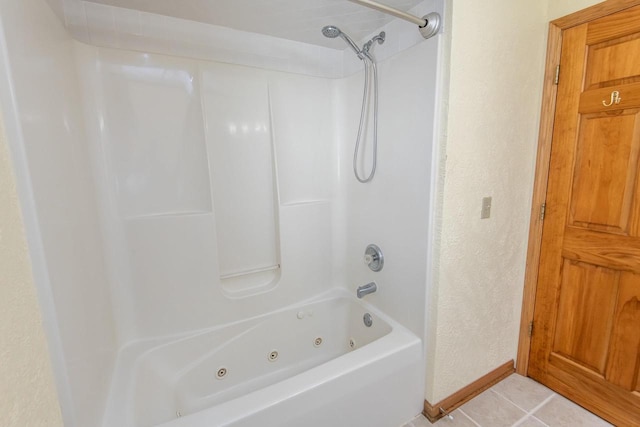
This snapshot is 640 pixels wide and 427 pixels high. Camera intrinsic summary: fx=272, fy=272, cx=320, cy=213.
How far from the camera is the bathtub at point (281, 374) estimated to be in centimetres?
106

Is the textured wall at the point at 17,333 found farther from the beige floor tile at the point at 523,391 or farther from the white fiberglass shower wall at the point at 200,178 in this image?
the beige floor tile at the point at 523,391

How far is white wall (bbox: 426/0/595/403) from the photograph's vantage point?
1.25 meters

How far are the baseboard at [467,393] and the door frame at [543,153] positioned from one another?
0.12m

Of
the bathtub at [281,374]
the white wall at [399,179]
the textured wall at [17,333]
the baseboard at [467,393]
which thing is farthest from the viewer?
the baseboard at [467,393]

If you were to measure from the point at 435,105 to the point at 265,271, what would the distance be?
4.55 feet

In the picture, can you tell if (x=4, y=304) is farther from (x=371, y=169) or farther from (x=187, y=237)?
(x=371, y=169)

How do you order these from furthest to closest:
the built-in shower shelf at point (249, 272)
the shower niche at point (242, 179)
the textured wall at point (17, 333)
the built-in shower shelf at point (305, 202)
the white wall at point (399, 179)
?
1. the built-in shower shelf at point (305, 202)
2. the built-in shower shelf at point (249, 272)
3. the shower niche at point (242, 179)
4. the white wall at point (399, 179)
5. the textured wall at point (17, 333)

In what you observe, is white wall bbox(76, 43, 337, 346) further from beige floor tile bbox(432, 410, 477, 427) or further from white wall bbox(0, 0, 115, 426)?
beige floor tile bbox(432, 410, 477, 427)

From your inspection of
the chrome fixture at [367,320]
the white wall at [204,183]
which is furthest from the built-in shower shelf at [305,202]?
the chrome fixture at [367,320]

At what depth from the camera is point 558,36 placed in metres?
1.39

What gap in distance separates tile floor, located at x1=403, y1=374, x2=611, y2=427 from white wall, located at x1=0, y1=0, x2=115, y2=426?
4.80 feet

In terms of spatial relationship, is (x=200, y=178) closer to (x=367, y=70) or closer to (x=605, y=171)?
(x=367, y=70)

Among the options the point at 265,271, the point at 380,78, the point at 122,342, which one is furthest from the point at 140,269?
the point at 380,78

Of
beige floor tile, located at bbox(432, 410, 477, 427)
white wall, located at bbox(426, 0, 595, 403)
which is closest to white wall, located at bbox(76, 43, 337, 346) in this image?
white wall, located at bbox(426, 0, 595, 403)
